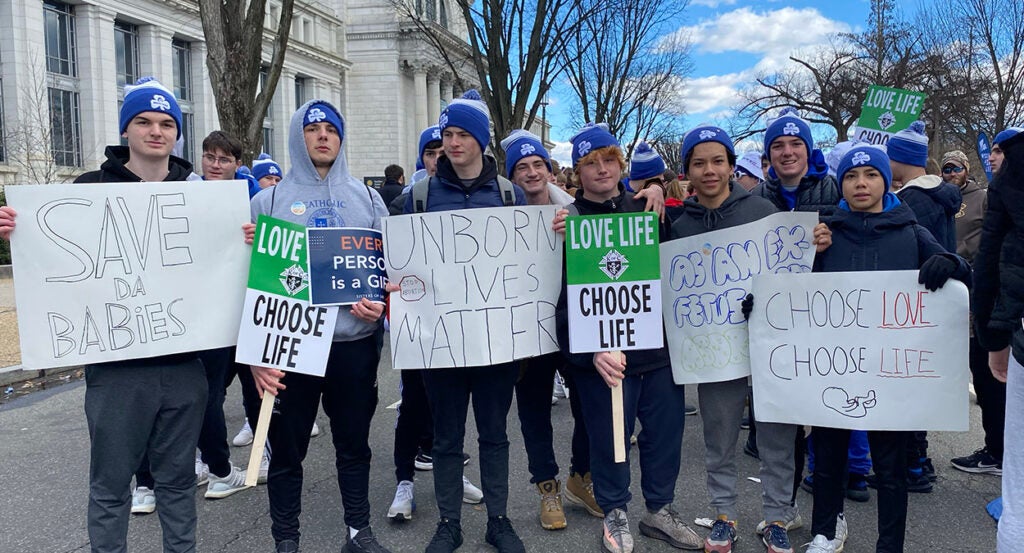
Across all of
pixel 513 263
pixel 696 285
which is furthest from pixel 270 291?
pixel 696 285

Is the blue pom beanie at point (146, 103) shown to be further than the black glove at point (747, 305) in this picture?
No

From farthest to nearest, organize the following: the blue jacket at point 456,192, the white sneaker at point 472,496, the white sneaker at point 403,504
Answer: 1. the white sneaker at point 472,496
2. the white sneaker at point 403,504
3. the blue jacket at point 456,192

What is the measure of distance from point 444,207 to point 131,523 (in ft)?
8.58

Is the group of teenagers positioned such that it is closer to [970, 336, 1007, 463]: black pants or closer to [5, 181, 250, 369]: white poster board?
[5, 181, 250, 369]: white poster board

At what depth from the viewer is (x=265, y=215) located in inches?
129

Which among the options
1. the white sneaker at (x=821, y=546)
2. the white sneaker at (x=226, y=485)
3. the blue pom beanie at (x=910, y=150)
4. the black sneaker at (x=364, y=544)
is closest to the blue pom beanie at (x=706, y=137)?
the blue pom beanie at (x=910, y=150)

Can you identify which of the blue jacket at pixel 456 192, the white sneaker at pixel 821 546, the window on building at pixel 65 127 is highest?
the window on building at pixel 65 127

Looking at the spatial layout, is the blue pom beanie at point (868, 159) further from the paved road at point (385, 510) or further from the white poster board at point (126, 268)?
the white poster board at point (126, 268)

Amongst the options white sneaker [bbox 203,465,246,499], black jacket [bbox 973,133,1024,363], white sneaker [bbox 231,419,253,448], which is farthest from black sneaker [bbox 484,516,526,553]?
white sneaker [bbox 231,419,253,448]

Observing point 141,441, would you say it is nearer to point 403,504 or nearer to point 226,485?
point 403,504

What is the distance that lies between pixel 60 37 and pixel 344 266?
3424 centimetres

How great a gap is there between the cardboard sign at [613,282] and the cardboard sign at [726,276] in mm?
209

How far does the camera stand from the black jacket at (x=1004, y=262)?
2.29 metres

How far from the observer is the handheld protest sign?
348cm
